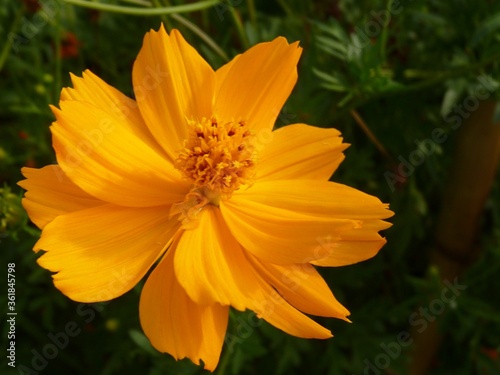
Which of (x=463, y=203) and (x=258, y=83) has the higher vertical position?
(x=258, y=83)

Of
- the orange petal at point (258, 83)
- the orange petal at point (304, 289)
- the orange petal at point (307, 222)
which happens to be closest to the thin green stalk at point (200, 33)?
the orange petal at point (258, 83)

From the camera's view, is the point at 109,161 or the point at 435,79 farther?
the point at 435,79

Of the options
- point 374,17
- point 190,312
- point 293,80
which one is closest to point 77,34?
point 374,17

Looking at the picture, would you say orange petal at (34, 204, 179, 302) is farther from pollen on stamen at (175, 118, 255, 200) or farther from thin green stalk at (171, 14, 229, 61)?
thin green stalk at (171, 14, 229, 61)

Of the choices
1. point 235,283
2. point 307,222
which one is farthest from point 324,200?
point 235,283

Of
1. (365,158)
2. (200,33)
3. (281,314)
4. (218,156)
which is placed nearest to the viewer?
(281,314)

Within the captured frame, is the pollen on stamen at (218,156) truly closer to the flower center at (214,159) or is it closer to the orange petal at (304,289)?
the flower center at (214,159)

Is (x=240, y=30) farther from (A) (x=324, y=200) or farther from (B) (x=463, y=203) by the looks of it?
(B) (x=463, y=203)
